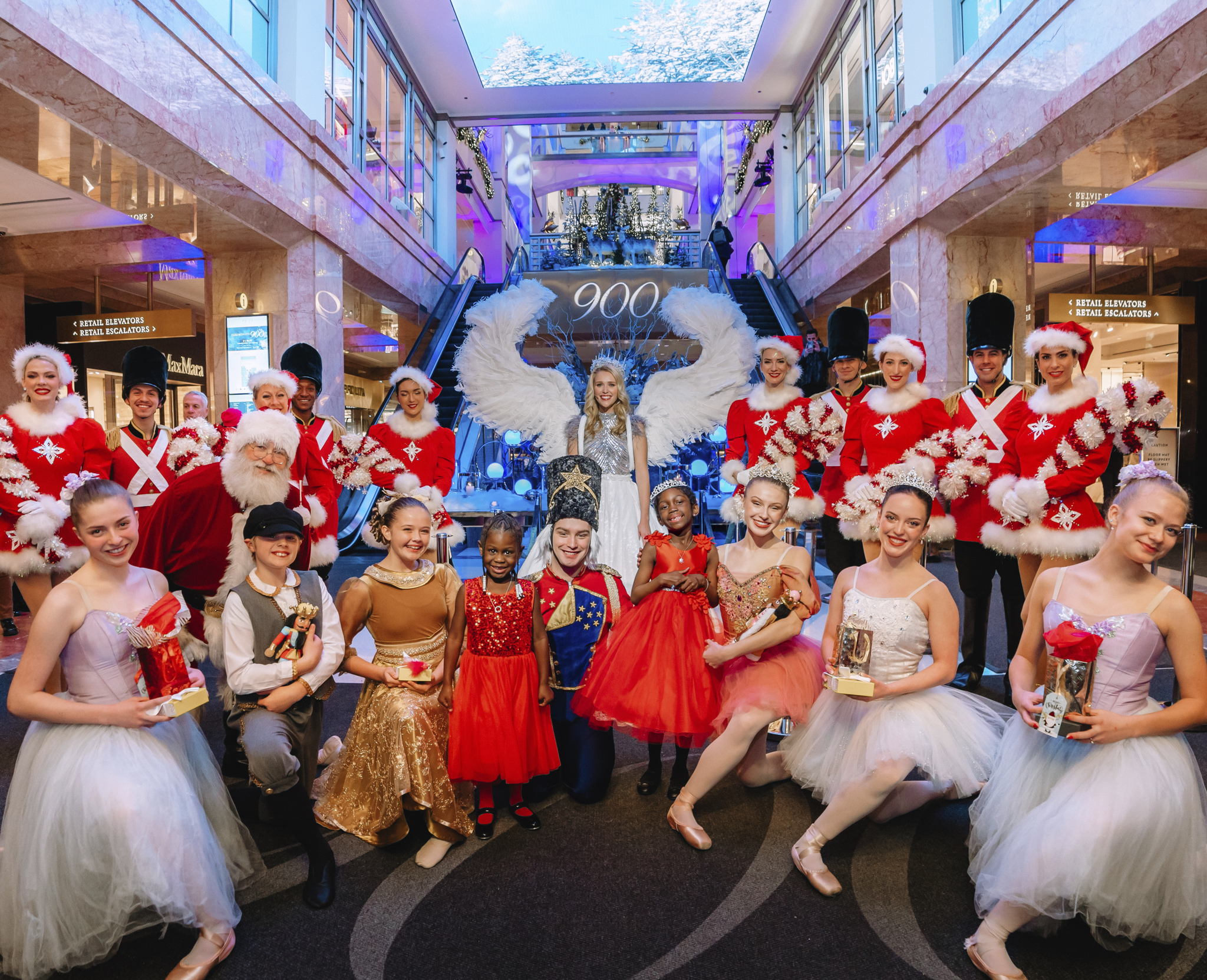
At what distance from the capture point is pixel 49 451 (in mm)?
3518

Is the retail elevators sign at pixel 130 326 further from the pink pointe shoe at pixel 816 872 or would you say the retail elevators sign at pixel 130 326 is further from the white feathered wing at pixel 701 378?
the pink pointe shoe at pixel 816 872

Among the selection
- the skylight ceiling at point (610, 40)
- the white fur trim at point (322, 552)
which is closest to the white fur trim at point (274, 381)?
the white fur trim at point (322, 552)

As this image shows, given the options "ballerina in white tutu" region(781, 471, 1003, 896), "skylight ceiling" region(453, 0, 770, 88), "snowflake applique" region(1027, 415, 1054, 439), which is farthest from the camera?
"skylight ceiling" region(453, 0, 770, 88)

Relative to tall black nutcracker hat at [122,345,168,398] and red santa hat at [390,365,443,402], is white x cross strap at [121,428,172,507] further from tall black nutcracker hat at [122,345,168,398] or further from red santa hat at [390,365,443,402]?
red santa hat at [390,365,443,402]

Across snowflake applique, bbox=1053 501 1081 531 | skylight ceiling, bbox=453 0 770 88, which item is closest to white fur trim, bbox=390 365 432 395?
snowflake applique, bbox=1053 501 1081 531

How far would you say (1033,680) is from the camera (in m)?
2.11

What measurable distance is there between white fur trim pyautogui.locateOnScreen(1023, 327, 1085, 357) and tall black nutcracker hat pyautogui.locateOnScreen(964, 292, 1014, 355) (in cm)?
28

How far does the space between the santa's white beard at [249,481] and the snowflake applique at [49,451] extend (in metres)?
1.29

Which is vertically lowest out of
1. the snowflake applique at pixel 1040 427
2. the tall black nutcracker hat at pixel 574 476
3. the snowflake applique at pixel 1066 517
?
the snowflake applique at pixel 1066 517

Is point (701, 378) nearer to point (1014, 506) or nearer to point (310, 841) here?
point (1014, 506)

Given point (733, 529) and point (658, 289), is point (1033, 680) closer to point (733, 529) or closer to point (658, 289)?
point (733, 529)

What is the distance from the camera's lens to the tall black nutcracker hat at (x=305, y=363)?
4566 millimetres

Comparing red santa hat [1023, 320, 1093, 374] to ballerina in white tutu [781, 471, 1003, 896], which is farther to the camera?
red santa hat [1023, 320, 1093, 374]

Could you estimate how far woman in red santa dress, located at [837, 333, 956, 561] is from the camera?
11.9 ft
